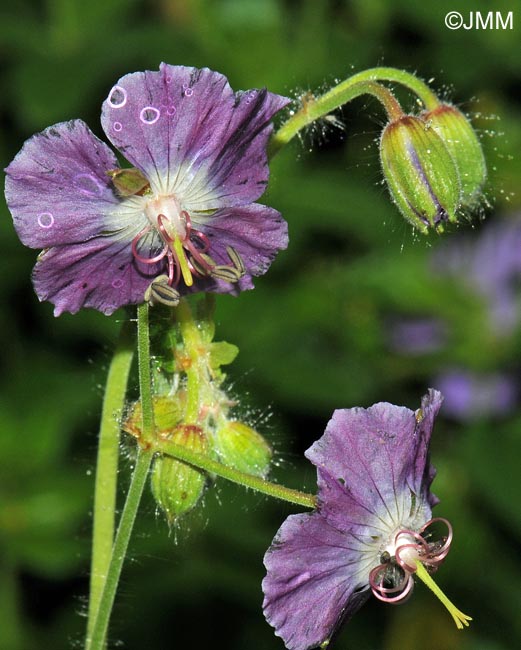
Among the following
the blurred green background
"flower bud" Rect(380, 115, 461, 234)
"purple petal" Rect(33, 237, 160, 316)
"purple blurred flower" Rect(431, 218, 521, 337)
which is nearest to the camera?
"purple petal" Rect(33, 237, 160, 316)

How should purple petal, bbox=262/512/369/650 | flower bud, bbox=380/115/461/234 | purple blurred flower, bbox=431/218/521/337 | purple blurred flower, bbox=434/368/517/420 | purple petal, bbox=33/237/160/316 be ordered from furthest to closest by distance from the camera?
purple blurred flower, bbox=431/218/521/337
purple blurred flower, bbox=434/368/517/420
flower bud, bbox=380/115/461/234
purple petal, bbox=33/237/160/316
purple petal, bbox=262/512/369/650

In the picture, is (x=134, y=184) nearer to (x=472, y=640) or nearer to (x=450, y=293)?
(x=472, y=640)

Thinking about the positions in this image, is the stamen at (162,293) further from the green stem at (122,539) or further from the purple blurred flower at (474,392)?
the purple blurred flower at (474,392)

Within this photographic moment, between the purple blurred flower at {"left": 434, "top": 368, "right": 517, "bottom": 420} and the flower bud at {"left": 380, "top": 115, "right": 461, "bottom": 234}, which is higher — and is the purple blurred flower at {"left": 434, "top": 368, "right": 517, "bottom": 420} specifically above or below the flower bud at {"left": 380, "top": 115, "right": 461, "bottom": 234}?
below

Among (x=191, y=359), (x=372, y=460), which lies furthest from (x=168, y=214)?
(x=372, y=460)

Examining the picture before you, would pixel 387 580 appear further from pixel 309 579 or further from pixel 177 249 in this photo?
pixel 177 249

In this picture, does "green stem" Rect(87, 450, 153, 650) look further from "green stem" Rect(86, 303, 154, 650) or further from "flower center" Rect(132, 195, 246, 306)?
"flower center" Rect(132, 195, 246, 306)

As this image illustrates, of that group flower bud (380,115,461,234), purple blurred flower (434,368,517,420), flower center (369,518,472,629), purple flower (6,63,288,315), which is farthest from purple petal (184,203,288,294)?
purple blurred flower (434,368,517,420)
